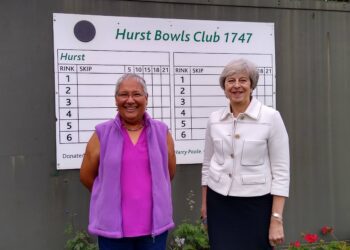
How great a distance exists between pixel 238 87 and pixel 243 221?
2.68ft

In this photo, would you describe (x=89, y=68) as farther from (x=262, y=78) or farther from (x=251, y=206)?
(x=251, y=206)

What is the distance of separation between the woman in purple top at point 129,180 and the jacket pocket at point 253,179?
46 centimetres

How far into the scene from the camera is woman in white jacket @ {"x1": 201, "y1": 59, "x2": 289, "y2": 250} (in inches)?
104

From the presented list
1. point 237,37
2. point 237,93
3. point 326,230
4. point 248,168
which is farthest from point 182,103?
point 326,230

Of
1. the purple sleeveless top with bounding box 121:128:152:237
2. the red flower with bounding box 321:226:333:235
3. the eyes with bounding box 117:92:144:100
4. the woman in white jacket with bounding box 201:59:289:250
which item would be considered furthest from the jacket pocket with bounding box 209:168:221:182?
the red flower with bounding box 321:226:333:235

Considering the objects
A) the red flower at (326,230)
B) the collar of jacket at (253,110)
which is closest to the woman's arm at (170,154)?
the collar of jacket at (253,110)

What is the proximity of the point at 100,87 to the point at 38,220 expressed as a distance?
1297 mm

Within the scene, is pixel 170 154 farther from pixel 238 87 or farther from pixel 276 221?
pixel 276 221

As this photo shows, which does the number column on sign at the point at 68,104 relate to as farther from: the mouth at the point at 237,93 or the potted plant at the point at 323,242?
the potted plant at the point at 323,242

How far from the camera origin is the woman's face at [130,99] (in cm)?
262

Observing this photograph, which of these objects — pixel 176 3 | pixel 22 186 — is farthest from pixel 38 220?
pixel 176 3

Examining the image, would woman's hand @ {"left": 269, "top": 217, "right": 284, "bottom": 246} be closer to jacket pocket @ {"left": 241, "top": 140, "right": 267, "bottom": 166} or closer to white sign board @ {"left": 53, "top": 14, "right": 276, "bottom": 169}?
jacket pocket @ {"left": 241, "top": 140, "right": 267, "bottom": 166}

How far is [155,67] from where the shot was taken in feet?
13.5

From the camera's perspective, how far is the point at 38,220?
393cm
